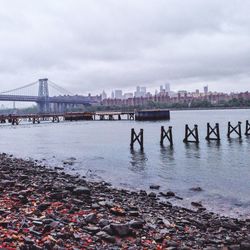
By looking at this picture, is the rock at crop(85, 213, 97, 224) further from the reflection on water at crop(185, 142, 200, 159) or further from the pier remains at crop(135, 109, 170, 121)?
the pier remains at crop(135, 109, 170, 121)

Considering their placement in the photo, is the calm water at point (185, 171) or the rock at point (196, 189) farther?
the rock at point (196, 189)

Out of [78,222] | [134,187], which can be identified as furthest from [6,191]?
[134,187]

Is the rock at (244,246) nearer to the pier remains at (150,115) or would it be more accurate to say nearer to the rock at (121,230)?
the rock at (121,230)

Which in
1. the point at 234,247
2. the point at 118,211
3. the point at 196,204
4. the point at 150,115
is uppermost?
the point at 150,115

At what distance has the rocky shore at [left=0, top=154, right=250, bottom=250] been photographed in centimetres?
838

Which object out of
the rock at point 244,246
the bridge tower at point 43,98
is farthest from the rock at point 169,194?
the bridge tower at point 43,98

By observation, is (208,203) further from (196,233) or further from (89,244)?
(89,244)

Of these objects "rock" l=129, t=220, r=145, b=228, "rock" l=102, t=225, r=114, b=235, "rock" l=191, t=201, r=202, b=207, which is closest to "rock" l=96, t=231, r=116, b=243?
"rock" l=102, t=225, r=114, b=235

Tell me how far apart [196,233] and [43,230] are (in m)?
4.52

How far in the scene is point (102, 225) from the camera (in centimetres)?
972

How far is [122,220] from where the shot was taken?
10812 mm

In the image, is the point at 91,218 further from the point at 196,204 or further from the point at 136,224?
the point at 196,204

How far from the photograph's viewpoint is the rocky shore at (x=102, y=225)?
838 centimetres

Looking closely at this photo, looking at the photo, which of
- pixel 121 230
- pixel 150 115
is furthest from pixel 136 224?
pixel 150 115
